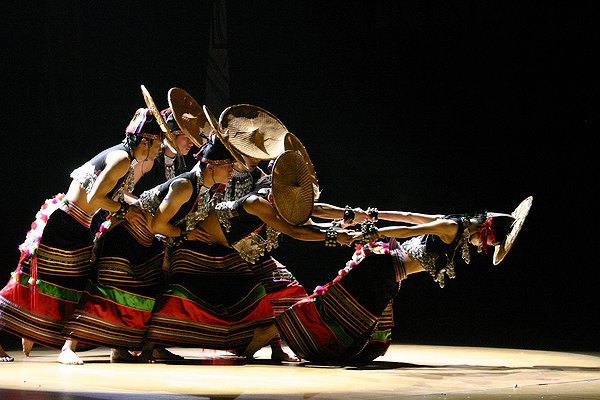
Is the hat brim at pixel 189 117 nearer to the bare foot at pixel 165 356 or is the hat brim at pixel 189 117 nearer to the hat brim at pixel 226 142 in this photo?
the hat brim at pixel 226 142

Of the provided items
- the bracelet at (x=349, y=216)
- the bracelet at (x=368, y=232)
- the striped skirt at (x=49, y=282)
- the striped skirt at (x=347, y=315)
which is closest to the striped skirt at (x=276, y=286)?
the striped skirt at (x=347, y=315)

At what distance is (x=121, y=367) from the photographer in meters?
4.19

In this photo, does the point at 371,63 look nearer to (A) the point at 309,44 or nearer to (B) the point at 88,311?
(A) the point at 309,44

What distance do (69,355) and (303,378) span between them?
1158 mm

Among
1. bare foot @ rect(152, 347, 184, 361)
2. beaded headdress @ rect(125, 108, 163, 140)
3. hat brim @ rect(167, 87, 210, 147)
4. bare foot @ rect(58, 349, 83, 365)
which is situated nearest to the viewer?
bare foot @ rect(58, 349, 83, 365)

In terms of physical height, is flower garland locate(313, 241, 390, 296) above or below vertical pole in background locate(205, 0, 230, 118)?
below

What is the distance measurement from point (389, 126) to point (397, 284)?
249cm

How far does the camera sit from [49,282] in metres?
4.47

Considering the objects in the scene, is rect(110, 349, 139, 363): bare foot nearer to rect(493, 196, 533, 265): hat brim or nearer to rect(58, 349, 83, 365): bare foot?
rect(58, 349, 83, 365): bare foot

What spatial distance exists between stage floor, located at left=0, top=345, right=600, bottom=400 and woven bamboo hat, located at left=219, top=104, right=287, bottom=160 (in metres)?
1.03

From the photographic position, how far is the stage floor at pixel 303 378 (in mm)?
3238

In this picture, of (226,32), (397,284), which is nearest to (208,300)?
(397,284)

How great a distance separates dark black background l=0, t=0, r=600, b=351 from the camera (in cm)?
620

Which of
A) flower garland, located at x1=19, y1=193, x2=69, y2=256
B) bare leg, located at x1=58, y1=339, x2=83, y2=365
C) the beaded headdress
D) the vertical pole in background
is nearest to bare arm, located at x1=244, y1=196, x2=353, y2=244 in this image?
the beaded headdress
